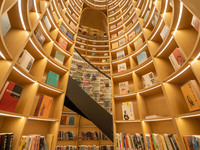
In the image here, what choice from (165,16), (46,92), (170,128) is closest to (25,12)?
(46,92)

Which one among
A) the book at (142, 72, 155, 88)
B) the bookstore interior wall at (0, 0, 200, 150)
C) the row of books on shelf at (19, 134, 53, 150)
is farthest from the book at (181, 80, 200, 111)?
the row of books on shelf at (19, 134, 53, 150)

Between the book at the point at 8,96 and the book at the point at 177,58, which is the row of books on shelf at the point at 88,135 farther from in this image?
the book at the point at 177,58

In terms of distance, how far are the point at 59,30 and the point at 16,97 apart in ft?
5.96

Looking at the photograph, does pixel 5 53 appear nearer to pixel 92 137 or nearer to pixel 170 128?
pixel 170 128

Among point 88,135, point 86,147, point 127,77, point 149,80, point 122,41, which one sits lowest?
point 86,147

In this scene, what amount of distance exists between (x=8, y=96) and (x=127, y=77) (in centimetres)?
225

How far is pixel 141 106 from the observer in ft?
6.01

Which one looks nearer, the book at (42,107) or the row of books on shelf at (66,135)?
the book at (42,107)

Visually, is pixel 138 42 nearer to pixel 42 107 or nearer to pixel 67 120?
pixel 42 107

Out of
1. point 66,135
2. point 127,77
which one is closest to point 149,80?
point 127,77

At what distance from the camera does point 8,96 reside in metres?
1.16

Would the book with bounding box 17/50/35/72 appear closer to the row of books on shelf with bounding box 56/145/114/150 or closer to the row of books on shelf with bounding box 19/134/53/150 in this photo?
the row of books on shelf with bounding box 19/134/53/150

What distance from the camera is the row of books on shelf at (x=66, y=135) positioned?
314cm

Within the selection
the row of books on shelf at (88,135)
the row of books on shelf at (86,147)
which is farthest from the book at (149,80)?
the row of books on shelf at (86,147)
